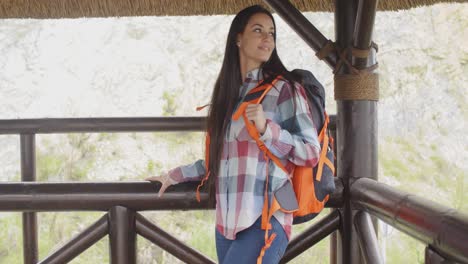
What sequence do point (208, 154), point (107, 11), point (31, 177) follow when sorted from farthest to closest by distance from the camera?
point (107, 11) < point (31, 177) < point (208, 154)

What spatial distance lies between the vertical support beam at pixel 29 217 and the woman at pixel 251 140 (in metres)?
0.86

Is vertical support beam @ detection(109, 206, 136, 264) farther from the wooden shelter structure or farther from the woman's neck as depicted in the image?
the woman's neck

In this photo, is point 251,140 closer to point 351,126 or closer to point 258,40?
point 258,40

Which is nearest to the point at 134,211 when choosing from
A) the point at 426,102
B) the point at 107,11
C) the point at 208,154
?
the point at 208,154

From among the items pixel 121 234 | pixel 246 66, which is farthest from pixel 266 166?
pixel 121 234

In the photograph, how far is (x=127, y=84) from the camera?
24.8 feet

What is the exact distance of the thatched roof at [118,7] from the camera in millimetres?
2285

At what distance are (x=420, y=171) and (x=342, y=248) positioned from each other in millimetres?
5600

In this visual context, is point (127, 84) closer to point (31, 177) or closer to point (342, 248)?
point (31, 177)

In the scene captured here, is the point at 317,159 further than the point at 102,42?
No

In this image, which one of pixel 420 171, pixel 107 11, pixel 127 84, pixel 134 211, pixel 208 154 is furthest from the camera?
pixel 127 84

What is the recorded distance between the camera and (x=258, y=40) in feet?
4.86

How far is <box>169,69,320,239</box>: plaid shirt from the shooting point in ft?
4.36

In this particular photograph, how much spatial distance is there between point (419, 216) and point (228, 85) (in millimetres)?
618
